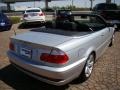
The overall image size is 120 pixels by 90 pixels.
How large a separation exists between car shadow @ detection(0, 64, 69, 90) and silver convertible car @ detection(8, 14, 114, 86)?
470 mm

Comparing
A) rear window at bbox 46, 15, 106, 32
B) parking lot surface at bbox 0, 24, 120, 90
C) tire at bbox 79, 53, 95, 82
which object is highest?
rear window at bbox 46, 15, 106, 32

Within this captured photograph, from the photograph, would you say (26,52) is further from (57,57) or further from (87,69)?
(87,69)

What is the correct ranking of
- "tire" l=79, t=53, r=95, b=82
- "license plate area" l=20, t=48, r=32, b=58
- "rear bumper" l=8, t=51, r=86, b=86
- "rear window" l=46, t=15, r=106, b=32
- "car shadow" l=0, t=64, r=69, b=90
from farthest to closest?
"rear window" l=46, t=15, r=106, b=32 < "tire" l=79, t=53, r=95, b=82 < "car shadow" l=0, t=64, r=69, b=90 < "license plate area" l=20, t=48, r=32, b=58 < "rear bumper" l=8, t=51, r=86, b=86

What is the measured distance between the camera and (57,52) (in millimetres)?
3732

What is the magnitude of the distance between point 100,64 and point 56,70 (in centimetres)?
261

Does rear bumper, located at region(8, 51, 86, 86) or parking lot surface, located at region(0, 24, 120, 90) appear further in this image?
parking lot surface, located at region(0, 24, 120, 90)

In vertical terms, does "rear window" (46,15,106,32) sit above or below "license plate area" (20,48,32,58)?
above

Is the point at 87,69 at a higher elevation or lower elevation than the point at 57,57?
lower

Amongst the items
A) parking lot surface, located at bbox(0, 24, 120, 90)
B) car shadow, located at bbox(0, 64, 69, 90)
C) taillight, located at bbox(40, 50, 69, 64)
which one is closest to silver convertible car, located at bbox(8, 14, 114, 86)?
taillight, located at bbox(40, 50, 69, 64)

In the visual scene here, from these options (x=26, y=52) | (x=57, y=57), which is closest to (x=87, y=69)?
(x=57, y=57)

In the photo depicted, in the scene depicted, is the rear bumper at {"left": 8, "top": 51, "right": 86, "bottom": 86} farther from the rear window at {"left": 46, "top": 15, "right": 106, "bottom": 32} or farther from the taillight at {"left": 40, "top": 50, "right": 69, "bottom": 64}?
the rear window at {"left": 46, "top": 15, "right": 106, "bottom": 32}

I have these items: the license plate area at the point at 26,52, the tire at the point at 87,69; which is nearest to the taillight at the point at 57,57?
the license plate area at the point at 26,52

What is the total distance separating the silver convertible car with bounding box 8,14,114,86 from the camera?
373 cm

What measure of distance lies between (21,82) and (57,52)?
1.49 metres
